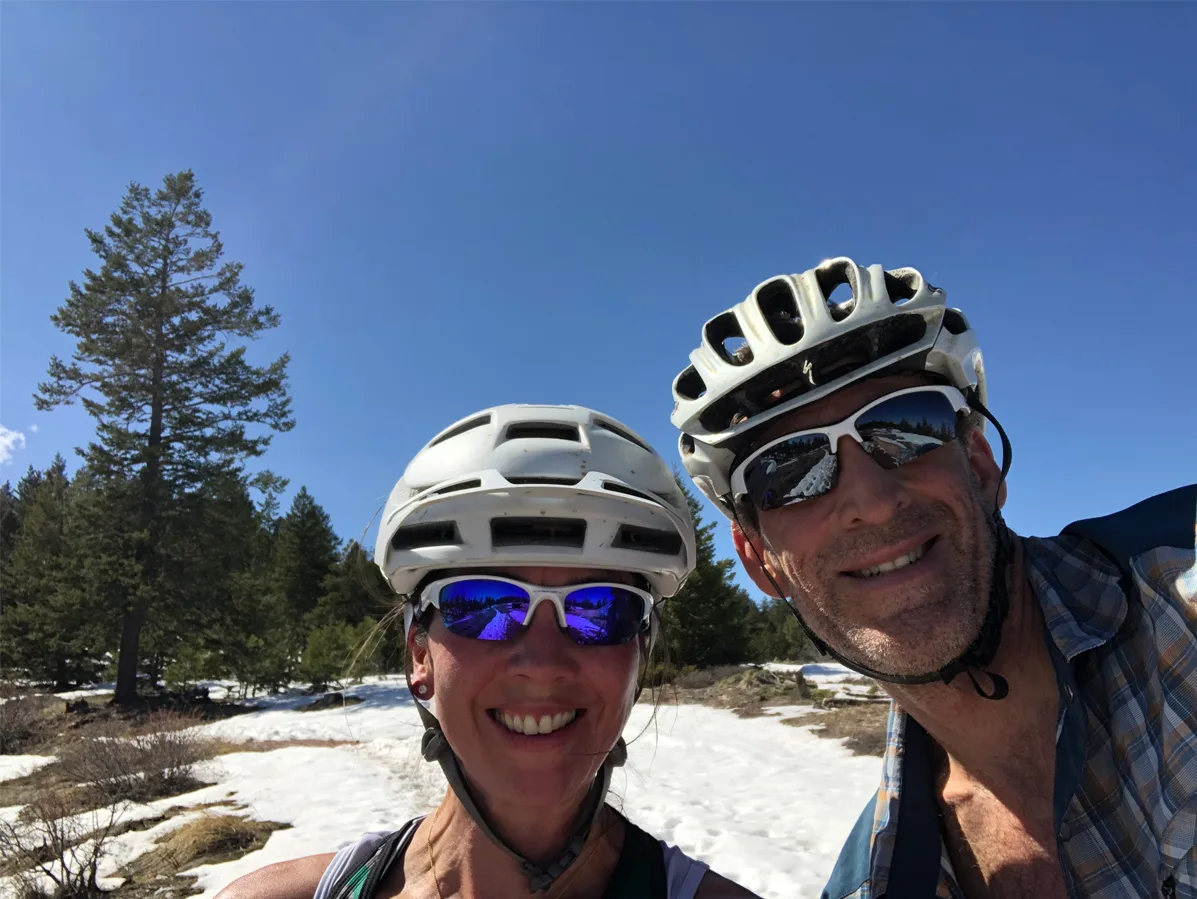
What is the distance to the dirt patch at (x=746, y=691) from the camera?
55.3ft

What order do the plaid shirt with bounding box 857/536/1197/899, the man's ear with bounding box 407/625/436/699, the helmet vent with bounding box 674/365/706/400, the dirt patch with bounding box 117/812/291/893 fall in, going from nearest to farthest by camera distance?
the plaid shirt with bounding box 857/536/1197/899 < the man's ear with bounding box 407/625/436/699 < the helmet vent with bounding box 674/365/706/400 < the dirt patch with bounding box 117/812/291/893

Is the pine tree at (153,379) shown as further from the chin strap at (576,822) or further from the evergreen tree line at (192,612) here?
the chin strap at (576,822)

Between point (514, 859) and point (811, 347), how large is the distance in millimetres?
2022

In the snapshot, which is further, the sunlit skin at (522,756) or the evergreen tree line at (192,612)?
the evergreen tree line at (192,612)

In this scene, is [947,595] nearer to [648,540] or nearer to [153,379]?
[648,540]

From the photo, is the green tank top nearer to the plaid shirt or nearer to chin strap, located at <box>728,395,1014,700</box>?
chin strap, located at <box>728,395,1014,700</box>

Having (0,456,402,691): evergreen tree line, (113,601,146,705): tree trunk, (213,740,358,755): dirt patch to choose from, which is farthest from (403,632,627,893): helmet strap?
(113,601,146,705): tree trunk

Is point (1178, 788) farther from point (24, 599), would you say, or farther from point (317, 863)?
point (24, 599)

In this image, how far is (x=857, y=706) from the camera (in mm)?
15180

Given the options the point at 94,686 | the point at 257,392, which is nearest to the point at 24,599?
the point at 94,686

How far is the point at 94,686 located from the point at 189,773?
25.3 metres

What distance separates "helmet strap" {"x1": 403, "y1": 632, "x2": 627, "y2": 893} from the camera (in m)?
1.91

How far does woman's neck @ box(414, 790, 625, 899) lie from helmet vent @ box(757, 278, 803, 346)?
1890 mm

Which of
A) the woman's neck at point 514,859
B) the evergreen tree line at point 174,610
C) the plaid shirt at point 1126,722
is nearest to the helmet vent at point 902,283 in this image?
the plaid shirt at point 1126,722
